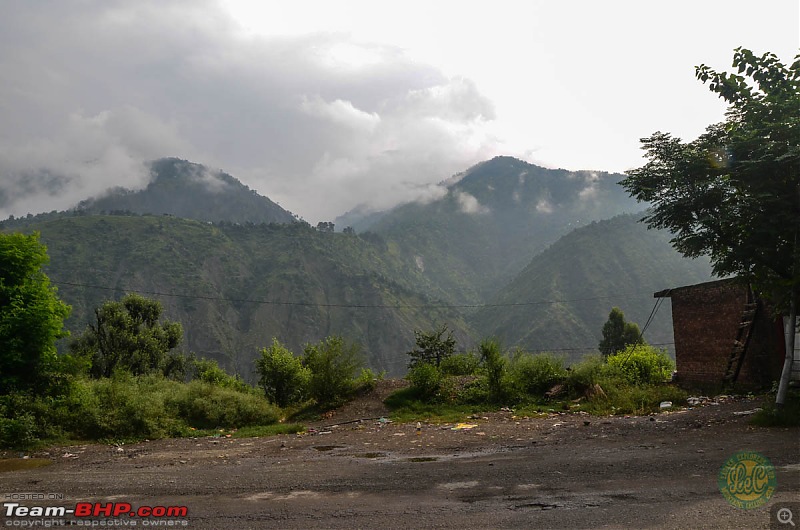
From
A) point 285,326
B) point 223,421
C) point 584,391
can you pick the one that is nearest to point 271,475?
point 223,421

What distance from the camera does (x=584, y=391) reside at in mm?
19875

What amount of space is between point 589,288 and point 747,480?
13313cm

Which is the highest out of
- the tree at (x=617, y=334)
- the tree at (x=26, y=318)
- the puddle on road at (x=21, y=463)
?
the tree at (x=26, y=318)

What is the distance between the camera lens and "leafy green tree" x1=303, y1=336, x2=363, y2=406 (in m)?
21.7

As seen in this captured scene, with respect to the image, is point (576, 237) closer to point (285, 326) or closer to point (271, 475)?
point (285, 326)

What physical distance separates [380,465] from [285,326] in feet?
385

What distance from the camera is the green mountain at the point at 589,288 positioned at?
116062mm

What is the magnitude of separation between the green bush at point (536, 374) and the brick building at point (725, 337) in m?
5.06

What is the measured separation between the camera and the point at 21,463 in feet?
38.4

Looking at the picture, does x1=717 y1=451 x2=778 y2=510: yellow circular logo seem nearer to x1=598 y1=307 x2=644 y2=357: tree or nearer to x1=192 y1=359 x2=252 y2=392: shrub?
x1=192 y1=359 x2=252 y2=392: shrub

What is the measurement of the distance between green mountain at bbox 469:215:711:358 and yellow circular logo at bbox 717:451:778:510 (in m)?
103

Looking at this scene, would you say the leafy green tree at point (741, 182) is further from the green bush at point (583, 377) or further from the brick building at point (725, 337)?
the green bush at point (583, 377)

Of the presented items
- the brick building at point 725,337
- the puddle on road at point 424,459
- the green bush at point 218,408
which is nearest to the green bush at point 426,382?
the green bush at point 218,408

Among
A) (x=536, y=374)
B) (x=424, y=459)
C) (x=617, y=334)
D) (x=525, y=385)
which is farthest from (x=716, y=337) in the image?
(x=617, y=334)
